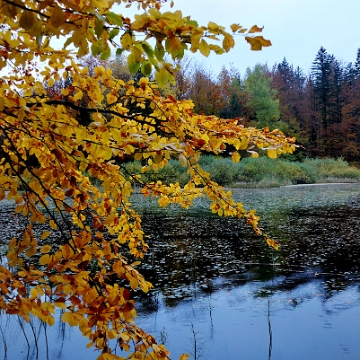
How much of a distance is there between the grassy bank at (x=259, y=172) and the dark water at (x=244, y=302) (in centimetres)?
1238

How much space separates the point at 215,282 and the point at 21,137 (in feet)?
14.2

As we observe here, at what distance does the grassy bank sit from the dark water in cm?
1238

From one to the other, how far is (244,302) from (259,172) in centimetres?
1873

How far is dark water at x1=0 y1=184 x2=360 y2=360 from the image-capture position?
4.46 meters

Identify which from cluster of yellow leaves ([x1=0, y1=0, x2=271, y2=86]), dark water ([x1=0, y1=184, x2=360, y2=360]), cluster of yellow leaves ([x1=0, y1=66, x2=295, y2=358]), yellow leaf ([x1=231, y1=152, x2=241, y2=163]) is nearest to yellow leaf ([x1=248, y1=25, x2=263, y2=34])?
cluster of yellow leaves ([x1=0, y1=0, x2=271, y2=86])

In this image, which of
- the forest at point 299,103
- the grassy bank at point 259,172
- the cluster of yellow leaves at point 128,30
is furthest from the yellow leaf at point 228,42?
the forest at point 299,103

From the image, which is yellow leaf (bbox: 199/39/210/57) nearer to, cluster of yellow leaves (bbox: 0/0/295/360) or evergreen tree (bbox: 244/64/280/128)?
cluster of yellow leaves (bbox: 0/0/295/360)

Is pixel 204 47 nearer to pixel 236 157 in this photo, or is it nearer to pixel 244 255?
pixel 236 157

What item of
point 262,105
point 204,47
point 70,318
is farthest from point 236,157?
point 262,105

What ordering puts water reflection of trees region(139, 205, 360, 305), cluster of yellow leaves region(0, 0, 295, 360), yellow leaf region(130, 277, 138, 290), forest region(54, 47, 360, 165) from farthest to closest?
forest region(54, 47, 360, 165) < water reflection of trees region(139, 205, 360, 305) < yellow leaf region(130, 277, 138, 290) < cluster of yellow leaves region(0, 0, 295, 360)

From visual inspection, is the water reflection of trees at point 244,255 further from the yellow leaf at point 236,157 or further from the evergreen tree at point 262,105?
the evergreen tree at point 262,105

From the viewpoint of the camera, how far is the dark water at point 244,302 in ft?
14.6

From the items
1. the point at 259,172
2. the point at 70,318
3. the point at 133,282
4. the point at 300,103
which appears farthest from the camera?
the point at 300,103

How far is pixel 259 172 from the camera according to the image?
934 inches
